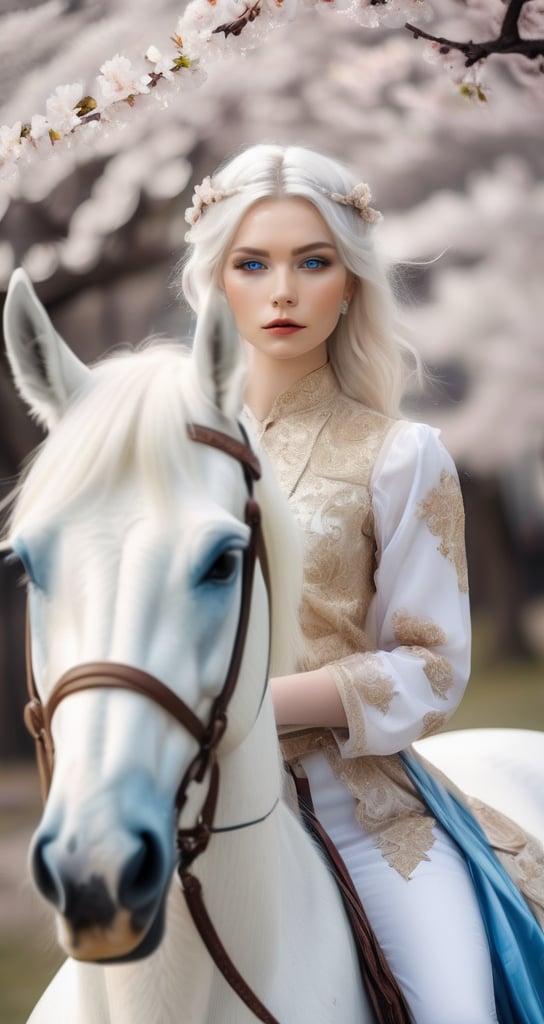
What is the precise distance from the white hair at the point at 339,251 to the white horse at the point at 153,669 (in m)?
0.45

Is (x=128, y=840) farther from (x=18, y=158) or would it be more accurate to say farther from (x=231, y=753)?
(x=18, y=158)

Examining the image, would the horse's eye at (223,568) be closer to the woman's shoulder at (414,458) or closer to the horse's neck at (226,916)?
the horse's neck at (226,916)

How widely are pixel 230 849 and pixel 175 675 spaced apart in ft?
0.78

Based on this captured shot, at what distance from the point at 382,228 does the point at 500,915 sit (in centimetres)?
354

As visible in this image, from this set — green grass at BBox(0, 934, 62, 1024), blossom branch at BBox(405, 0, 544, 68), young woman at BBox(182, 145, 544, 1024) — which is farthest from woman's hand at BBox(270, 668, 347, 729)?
green grass at BBox(0, 934, 62, 1024)

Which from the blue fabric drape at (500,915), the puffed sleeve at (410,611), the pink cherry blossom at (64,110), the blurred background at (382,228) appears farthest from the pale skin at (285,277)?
the blurred background at (382,228)

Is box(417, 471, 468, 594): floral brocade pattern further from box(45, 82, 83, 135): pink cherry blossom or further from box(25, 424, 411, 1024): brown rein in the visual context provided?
box(45, 82, 83, 135): pink cherry blossom

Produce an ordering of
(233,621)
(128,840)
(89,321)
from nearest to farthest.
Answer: (128,840), (233,621), (89,321)

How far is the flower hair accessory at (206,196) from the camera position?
1375 mm

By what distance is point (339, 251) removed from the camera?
1.36m

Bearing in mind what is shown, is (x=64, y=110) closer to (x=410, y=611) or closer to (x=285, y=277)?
(x=285, y=277)

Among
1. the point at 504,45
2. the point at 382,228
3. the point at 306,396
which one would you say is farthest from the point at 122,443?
the point at 382,228

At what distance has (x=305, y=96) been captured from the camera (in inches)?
167

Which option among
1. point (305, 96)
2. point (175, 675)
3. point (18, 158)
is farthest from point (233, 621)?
point (305, 96)
